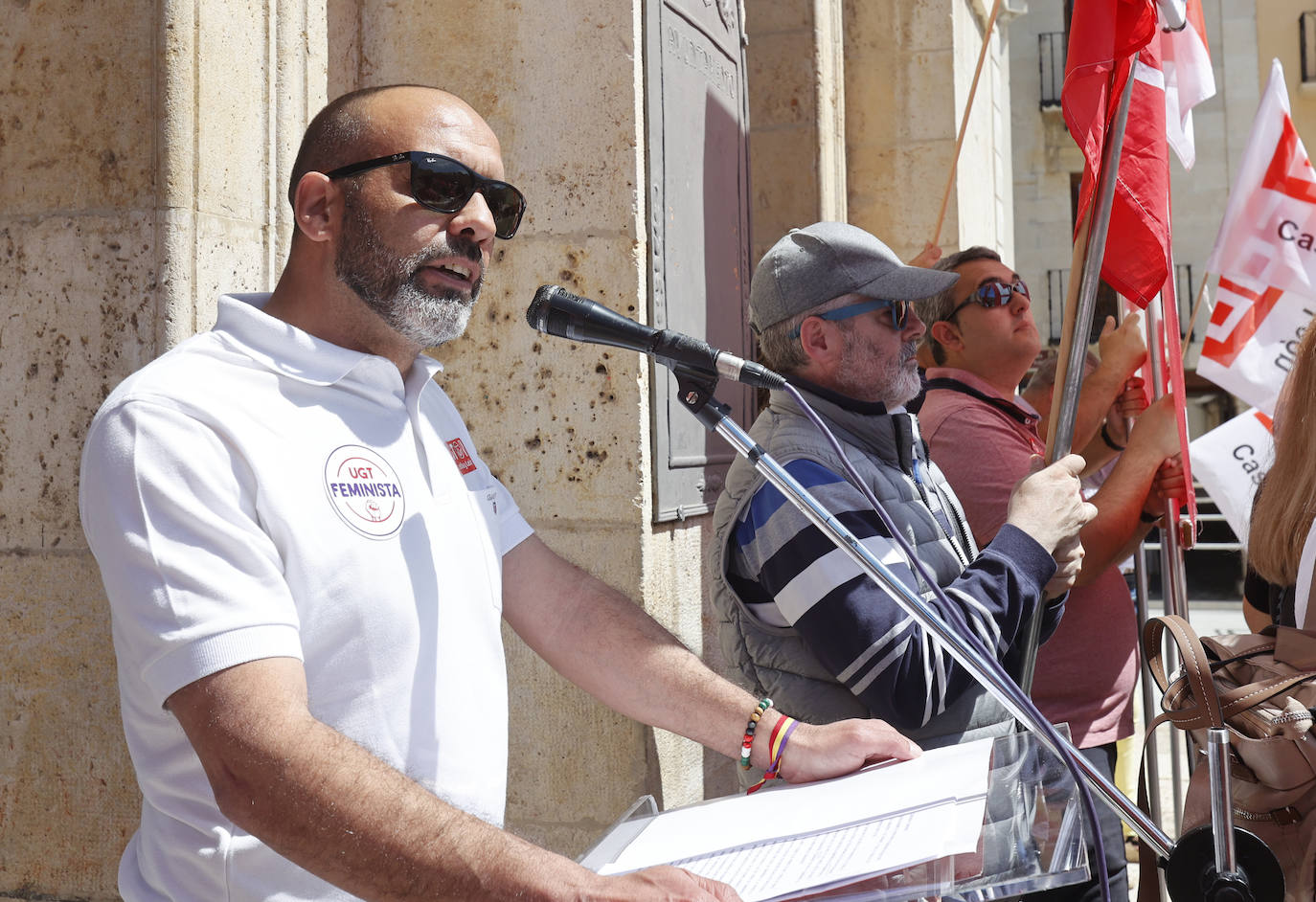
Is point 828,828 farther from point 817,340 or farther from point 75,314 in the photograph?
point 75,314

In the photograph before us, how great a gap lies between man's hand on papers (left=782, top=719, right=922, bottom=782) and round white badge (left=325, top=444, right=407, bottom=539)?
625 mm

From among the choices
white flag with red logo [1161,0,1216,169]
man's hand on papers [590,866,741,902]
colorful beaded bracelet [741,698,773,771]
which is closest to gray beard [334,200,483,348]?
colorful beaded bracelet [741,698,773,771]

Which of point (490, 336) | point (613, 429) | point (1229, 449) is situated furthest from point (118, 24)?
point (1229, 449)

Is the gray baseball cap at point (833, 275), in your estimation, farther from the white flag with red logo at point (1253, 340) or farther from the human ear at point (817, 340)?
the white flag with red logo at point (1253, 340)

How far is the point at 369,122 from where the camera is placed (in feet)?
5.83

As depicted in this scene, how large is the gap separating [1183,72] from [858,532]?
6.57 feet

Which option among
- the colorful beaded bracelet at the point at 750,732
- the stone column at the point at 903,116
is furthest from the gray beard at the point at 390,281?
the stone column at the point at 903,116

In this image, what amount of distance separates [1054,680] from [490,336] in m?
1.73

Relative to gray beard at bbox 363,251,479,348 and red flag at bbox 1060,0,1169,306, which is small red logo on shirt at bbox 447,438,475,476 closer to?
gray beard at bbox 363,251,479,348

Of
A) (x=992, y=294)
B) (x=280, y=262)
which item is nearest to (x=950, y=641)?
(x=280, y=262)

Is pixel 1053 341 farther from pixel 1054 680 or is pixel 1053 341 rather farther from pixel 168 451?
pixel 168 451

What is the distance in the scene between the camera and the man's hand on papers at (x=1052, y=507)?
7.72 feet

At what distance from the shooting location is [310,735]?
1.24 metres

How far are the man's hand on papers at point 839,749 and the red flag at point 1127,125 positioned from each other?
1601 mm
